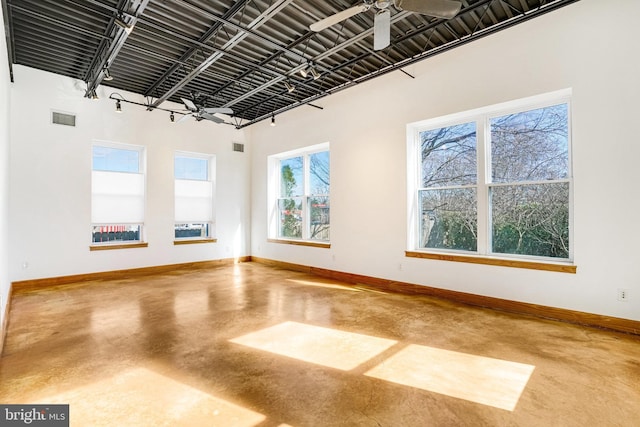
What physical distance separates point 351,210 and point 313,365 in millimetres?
3799

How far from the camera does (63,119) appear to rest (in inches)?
230

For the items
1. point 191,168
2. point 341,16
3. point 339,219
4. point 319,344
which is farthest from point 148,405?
point 191,168

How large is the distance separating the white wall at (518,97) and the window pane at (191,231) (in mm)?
3545

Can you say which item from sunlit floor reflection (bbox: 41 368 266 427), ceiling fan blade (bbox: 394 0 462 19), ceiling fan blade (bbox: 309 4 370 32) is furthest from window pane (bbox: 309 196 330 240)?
sunlit floor reflection (bbox: 41 368 266 427)

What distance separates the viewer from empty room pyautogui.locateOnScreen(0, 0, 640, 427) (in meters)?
2.40

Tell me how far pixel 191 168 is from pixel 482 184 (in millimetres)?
6493

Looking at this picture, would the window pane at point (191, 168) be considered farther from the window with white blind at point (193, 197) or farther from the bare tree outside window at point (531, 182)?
the bare tree outside window at point (531, 182)

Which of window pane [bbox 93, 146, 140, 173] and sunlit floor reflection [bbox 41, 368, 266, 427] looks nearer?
sunlit floor reflection [bbox 41, 368, 266, 427]

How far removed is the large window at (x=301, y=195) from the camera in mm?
7156

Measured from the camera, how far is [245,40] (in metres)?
4.83

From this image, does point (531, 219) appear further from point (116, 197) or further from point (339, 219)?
point (116, 197)

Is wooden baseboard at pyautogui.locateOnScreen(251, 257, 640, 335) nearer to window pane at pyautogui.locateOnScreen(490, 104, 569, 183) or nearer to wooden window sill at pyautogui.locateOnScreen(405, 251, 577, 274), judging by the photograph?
wooden window sill at pyautogui.locateOnScreen(405, 251, 577, 274)

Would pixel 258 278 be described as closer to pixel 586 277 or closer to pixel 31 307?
pixel 31 307

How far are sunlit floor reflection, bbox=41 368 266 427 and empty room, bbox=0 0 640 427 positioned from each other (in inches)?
0.8
